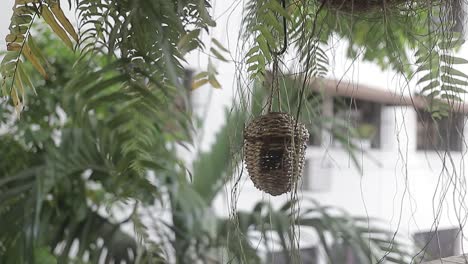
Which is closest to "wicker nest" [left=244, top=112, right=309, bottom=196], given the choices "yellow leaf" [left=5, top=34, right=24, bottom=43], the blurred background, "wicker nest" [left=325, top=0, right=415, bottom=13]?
the blurred background

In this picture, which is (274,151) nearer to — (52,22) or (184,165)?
(184,165)

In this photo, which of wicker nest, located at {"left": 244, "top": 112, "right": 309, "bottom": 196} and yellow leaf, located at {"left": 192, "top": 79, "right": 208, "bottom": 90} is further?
yellow leaf, located at {"left": 192, "top": 79, "right": 208, "bottom": 90}

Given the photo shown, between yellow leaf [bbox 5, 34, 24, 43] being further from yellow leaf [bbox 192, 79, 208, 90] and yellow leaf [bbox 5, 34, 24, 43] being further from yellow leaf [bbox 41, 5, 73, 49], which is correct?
yellow leaf [bbox 192, 79, 208, 90]

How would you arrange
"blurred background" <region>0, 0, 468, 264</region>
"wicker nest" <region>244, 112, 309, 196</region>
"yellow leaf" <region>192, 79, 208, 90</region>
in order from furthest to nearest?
1. "yellow leaf" <region>192, 79, 208, 90</region>
2. "blurred background" <region>0, 0, 468, 264</region>
3. "wicker nest" <region>244, 112, 309, 196</region>

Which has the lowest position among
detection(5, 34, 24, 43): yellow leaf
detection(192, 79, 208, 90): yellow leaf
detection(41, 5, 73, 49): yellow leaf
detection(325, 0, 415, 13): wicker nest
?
detection(192, 79, 208, 90): yellow leaf

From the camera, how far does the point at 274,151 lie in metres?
0.67

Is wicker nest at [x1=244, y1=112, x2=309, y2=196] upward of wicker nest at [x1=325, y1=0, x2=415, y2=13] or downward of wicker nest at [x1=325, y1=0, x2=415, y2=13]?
downward

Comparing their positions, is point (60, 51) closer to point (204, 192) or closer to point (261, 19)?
point (204, 192)

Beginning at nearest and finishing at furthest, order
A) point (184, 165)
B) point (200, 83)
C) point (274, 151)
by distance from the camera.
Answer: point (274, 151)
point (184, 165)
point (200, 83)

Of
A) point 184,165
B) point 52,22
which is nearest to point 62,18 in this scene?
point 52,22

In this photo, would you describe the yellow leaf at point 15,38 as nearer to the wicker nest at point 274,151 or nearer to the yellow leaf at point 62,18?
the yellow leaf at point 62,18

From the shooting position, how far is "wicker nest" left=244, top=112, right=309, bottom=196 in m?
0.66

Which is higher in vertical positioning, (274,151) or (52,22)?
A: (52,22)

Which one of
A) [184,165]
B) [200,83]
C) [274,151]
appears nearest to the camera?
[274,151]
